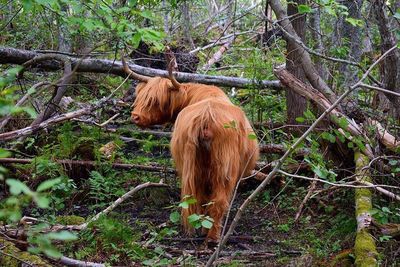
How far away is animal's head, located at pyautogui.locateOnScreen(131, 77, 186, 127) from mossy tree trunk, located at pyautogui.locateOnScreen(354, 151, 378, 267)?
2.48 meters

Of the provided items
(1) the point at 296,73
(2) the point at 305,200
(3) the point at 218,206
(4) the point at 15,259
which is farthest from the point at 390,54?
(4) the point at 15,259

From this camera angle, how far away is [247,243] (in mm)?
6426

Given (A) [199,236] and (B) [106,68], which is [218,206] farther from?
(B) [106,68]

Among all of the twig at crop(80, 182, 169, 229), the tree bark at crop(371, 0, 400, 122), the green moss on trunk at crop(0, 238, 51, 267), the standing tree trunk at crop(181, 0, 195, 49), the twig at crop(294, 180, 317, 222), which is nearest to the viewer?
the green moss on trunk at crop(0, 238, 51, 267)

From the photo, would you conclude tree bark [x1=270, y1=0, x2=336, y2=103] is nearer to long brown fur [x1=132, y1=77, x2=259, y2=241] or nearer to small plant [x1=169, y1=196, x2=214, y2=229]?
long brown fur [x1=132, y1=77, x2=259, y2=241]

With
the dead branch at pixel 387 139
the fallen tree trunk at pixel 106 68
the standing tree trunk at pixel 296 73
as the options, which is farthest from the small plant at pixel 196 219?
the standing tree trunk at pixel 296 73

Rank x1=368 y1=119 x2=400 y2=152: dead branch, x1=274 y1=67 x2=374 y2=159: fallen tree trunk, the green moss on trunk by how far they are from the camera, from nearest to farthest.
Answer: the green moss on trunk → x1=368 y1=119 x2=400 y2=152: dead branch → x1=274 y1=67 x2=374 y2=159: fallen tree trunk

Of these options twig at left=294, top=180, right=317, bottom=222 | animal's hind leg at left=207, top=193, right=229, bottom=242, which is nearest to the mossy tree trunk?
twig at left=294, top=180, right=317, bottom=222

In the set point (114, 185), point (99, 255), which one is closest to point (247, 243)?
point (99, 255)

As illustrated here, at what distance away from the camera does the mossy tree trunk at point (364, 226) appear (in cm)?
481

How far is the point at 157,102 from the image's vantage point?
7.70m

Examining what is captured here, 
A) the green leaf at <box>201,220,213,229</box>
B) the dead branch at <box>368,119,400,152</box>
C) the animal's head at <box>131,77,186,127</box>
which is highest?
the animal's head at <box>131,77,186,127</box>

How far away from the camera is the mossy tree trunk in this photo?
4.81m

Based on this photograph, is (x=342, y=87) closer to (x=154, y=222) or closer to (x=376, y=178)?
(x=376, y=178)
